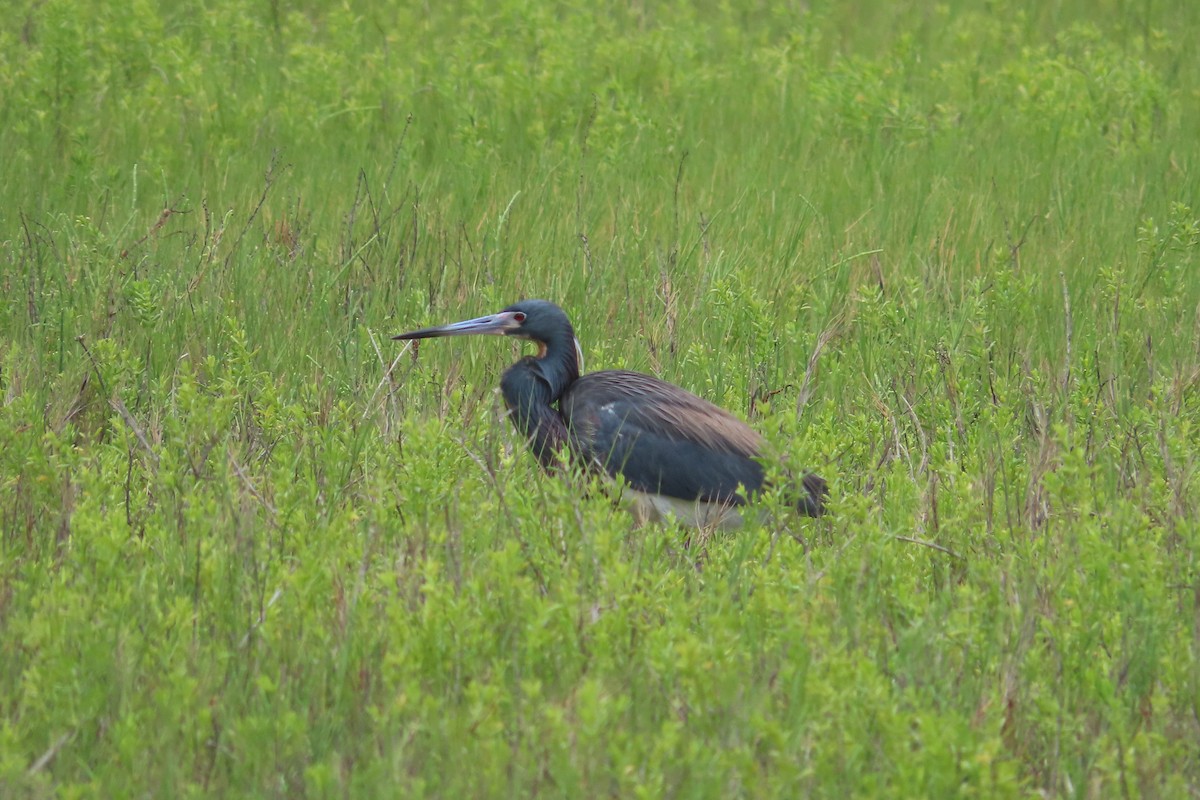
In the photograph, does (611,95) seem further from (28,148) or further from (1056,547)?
(1056,547)

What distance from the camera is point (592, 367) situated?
636 centimetres

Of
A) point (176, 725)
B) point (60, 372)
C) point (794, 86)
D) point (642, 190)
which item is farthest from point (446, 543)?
point (794, 86)

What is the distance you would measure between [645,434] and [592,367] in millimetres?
727

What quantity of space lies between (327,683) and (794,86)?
23.2ft

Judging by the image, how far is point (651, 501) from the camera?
19.1 ft

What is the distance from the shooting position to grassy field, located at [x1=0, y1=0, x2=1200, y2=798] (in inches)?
136

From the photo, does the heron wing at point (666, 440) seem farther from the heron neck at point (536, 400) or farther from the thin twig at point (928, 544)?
the thin twig at point (928, 544)

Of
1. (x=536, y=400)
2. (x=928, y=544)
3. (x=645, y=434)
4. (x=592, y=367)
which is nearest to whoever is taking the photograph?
(x=928, y=544)

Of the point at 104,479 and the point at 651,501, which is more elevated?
the point at 104,479

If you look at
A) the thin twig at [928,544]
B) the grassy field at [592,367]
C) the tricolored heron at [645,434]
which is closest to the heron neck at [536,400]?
the tricolored heron at [645,434]

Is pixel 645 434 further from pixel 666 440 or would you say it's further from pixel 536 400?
pixel 536 400

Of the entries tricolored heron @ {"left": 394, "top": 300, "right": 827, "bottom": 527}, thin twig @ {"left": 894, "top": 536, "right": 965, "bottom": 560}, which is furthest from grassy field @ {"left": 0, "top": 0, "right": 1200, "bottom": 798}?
tricolored heron @ {"left": 394, "top": 300, "right": 827, "bottom": 527}

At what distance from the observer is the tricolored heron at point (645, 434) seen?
5.69 metres

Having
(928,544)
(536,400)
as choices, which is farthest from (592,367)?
(928,544)
